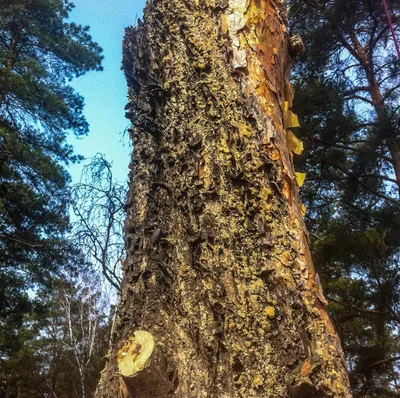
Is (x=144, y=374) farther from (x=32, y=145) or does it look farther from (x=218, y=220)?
(x=32, y=145)

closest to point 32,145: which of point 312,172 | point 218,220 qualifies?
point 312,172

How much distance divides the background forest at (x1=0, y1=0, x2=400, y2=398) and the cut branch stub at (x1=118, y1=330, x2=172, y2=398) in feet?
8.90

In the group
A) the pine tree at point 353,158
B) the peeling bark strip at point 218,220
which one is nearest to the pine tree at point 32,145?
the pine tree at point 353,158

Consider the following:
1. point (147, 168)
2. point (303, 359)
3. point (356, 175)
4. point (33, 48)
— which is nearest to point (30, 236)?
point (33, 48)

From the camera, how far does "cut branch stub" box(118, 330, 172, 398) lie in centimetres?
102

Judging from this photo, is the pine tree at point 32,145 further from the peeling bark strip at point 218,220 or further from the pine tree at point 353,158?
the peeling bark strip at point 218,220

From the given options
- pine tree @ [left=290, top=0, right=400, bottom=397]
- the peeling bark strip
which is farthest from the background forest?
the peeling bark strip

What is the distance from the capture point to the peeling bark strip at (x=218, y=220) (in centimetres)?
100

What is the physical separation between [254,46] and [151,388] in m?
1.07

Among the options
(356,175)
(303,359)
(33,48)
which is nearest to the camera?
(303,359)

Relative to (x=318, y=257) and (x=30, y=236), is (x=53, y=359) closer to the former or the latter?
(x=30, y=236)

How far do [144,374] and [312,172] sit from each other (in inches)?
208

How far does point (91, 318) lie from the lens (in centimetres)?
1137

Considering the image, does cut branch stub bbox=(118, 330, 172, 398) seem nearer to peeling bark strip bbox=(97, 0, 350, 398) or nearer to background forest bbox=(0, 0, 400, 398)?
peeling bark strip bbox=(97, 0, 350, 398)
